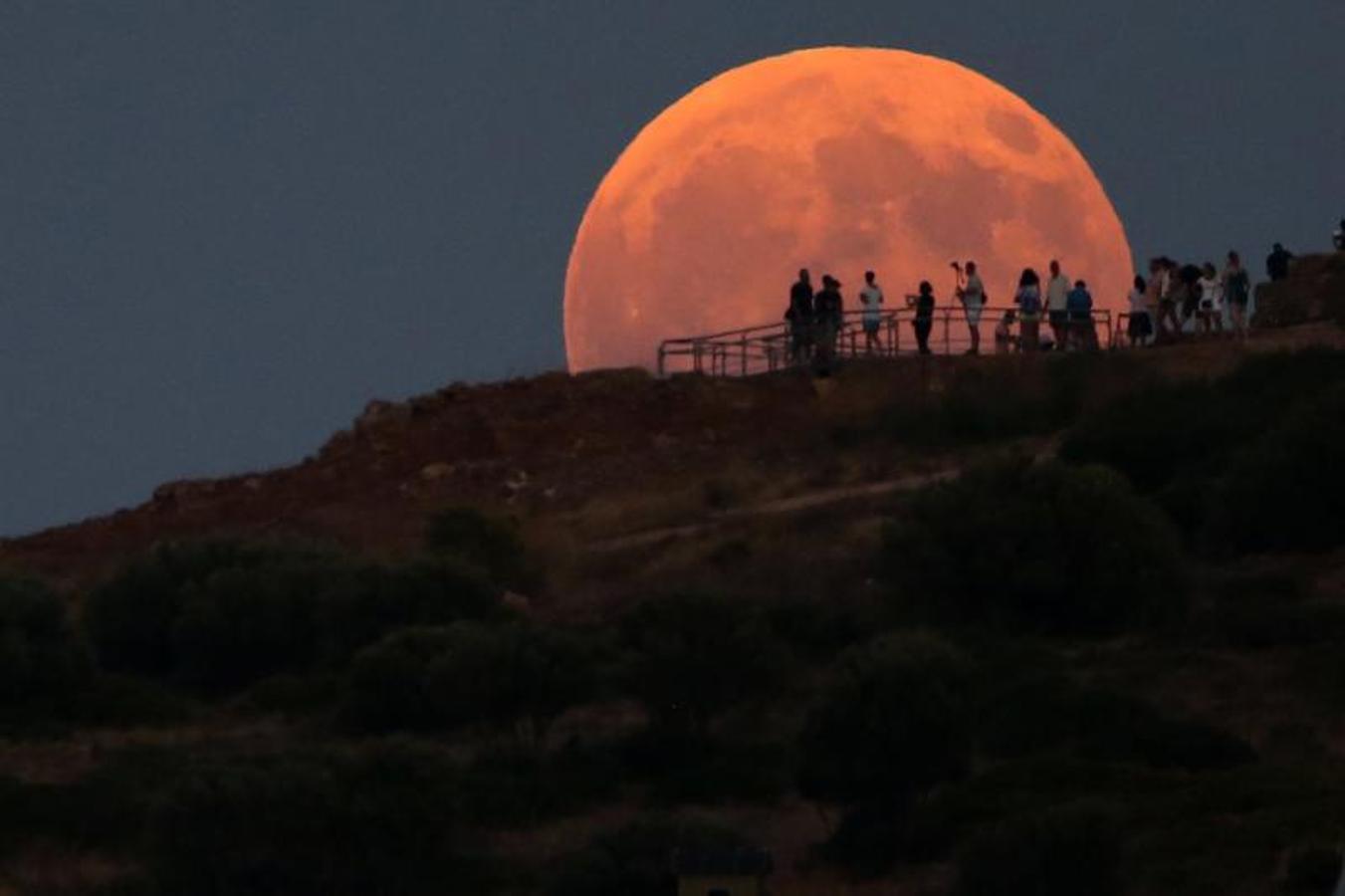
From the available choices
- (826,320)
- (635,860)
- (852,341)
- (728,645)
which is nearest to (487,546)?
(826,320)

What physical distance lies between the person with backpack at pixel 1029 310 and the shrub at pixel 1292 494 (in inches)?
285

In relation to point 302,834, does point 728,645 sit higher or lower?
higher

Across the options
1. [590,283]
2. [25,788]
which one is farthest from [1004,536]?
[590,283]

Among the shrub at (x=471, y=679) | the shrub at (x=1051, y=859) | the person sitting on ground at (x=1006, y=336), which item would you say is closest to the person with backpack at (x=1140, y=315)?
the person sitting on ground at (x=1006, y=336)

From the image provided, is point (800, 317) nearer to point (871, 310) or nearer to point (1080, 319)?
point (871, 310)

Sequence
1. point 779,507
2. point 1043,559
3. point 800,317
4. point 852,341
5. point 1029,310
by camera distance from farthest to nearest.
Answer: point 852,341 → point 1029,310 → point 800,317 → point 779,507 → point 1043,559

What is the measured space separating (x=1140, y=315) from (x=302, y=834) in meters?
23.5

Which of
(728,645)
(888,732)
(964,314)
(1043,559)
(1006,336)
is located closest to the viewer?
(888,732)

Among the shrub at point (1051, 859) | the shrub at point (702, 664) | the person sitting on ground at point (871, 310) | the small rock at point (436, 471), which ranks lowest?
the shrub at point (1051, 859)

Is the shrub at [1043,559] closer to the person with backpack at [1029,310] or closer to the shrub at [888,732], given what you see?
the shrub at [888,732]

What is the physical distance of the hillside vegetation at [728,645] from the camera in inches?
1476

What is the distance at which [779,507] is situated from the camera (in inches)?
2138

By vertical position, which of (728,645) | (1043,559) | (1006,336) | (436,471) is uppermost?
(1006,336)

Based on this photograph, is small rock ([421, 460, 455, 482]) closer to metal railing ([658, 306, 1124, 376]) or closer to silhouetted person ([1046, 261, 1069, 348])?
metal railing ([658, 306, 1124, 376])
